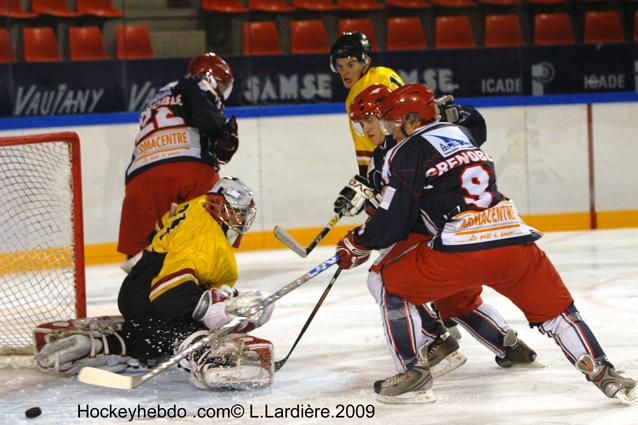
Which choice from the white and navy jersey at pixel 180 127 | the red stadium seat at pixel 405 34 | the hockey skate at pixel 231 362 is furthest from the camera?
the red stadium seat at pixel 405 34

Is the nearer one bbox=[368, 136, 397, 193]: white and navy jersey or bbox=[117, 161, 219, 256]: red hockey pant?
bbox=[368, 136, 397, 193]: white and navy jersey

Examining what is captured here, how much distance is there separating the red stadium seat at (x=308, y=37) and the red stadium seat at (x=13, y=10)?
1.69 meters

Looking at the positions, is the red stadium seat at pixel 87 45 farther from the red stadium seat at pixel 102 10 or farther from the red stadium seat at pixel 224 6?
the red stadium seat at pixel 224 6

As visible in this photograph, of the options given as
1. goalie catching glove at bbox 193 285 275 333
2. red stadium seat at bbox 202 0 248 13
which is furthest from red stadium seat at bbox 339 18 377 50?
goalie catching glove at bbox 193 285 275 333

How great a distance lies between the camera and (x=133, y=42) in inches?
285

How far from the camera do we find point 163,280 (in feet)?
11.7

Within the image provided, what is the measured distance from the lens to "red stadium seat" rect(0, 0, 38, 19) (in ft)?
22.8

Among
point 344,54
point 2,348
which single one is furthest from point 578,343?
point 2,348

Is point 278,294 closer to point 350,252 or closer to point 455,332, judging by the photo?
point 350,252

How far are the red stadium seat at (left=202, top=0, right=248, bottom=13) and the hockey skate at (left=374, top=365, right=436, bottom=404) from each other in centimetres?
458

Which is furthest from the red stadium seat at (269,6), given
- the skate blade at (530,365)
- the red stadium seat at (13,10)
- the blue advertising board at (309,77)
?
the skate blade at (530,365)

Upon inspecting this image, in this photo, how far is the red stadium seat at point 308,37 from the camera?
760 centimetres

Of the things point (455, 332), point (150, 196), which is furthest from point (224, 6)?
point (455, 332)

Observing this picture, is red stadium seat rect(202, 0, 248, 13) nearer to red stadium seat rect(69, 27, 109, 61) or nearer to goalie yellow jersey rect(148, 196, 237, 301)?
red stadium seat rect(69, 27, 109, 61)
